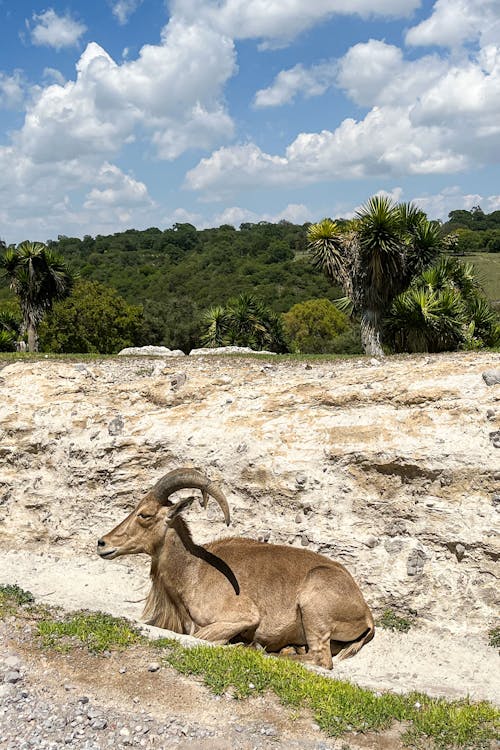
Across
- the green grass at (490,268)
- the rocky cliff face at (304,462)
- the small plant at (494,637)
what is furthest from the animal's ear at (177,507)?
the green grass at (490,268)

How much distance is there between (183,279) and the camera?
85.1 meters

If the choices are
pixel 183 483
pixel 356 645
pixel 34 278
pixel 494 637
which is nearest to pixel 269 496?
pixel 183 483

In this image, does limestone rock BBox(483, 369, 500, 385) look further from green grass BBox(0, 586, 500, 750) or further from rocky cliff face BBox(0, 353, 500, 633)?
green grass BBox(0, 586, 500, 750)

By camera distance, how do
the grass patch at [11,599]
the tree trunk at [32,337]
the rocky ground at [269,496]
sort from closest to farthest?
the rocky ground at [269,496] → the grass patch at [11,599] → the tree trunk at [32,337]

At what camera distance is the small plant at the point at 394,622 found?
27.7 ft

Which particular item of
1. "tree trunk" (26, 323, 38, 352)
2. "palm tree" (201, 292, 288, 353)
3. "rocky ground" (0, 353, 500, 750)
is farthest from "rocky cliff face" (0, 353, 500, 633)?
"palm tree" (201, 292, 288, 353)

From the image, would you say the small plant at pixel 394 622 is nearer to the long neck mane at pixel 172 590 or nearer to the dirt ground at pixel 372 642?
the dirt ground at pixel 372 642

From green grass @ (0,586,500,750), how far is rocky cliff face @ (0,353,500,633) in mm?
2446

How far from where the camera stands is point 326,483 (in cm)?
945

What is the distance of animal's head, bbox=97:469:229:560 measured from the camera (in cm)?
778

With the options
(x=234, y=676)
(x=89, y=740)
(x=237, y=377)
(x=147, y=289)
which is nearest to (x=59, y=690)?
(x=89, y=740)

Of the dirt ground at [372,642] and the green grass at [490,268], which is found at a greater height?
the green grass at [490,268]

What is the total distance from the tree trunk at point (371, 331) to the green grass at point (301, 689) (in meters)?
21.9

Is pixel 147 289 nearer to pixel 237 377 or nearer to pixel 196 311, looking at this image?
pixel 196 311
